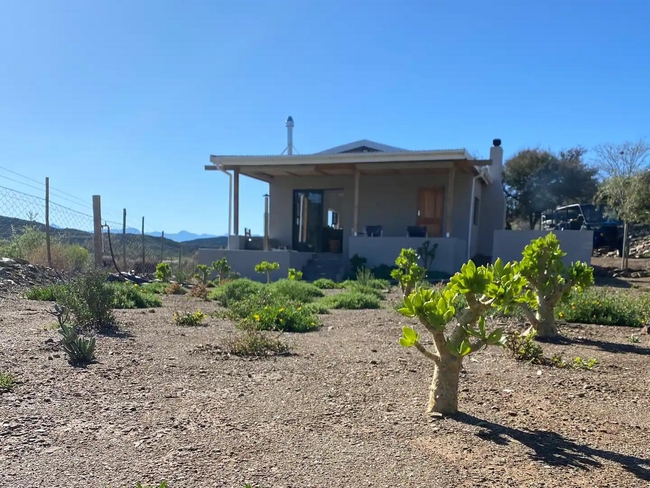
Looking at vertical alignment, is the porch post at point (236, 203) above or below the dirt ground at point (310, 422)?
above

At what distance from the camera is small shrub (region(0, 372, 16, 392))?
3506 mm

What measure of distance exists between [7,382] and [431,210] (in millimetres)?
14337

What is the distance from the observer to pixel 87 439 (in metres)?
2.76

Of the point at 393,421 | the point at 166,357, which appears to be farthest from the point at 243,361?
the point at 393,421

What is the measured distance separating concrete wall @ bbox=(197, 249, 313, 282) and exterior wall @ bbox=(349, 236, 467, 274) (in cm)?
168

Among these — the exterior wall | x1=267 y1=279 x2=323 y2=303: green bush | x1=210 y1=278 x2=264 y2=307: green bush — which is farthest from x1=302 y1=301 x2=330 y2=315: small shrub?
the exterior wall

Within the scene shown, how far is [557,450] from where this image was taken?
107 inches

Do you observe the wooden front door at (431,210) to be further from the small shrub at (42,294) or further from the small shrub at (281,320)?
the small shrub at (42,294)

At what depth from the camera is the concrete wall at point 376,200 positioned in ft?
52.5

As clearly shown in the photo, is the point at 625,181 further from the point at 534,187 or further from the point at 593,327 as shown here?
the point at 593,327

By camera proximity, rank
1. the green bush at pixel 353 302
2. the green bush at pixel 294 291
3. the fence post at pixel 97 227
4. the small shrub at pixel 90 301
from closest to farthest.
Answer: the small shrub at pixel 90 301, the green bush at pixel 353 302, the green bush at pixel 294 291, the fence post at pixel 97 227

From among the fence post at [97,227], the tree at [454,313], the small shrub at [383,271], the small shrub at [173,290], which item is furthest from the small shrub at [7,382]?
the small shrub at [383,271]

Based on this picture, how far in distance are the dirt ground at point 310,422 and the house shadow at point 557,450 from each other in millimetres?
12

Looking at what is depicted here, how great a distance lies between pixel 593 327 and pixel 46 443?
21.5 ft
